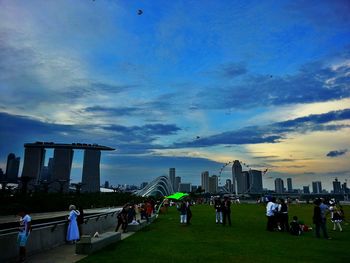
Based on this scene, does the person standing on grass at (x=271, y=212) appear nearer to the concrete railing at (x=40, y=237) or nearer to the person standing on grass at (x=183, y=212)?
the person standing on grass at (x=183, y=212)

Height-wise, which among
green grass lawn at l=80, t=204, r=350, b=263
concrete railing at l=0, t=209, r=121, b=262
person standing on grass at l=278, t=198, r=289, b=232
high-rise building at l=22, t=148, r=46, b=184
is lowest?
green grass lawn at l=80, t=204, r=350, b=263

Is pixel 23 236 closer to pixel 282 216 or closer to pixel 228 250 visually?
pixel 228 250

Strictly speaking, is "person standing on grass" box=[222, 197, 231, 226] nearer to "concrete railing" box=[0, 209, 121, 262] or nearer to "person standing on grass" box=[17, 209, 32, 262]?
"concrete railing" box=[0, 209, 121, 262]

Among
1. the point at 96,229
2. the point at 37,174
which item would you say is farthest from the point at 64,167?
the point at 96,229

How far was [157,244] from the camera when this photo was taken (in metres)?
14.8

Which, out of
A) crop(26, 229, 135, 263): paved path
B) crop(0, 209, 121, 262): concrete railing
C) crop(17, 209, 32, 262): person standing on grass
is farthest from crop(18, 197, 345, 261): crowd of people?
crop(26, 229, 135, 263): paved path

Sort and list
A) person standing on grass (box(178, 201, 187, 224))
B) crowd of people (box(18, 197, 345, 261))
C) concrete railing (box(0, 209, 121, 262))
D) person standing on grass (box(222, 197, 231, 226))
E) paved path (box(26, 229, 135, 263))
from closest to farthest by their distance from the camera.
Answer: concrete railing (box(0, 209, 121, 262)) < paved path (box(26, 229, 135, 263)) < crowd of people (box(18, 197, 345, 261)) < person standing on grass (box(222, 197, 231, 226)) < person standing on grass (box(178, 201, 187, 224))

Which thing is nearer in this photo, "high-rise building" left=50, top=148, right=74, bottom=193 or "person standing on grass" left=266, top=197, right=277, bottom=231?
"person standing on grass" left=266, top=197, right=277, bottom=231

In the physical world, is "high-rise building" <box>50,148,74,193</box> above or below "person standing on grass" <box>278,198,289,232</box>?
above

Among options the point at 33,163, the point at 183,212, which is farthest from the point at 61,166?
the point at 183,212

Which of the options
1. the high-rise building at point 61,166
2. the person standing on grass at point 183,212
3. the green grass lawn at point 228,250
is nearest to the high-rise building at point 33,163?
the high-rise building at point 61,166

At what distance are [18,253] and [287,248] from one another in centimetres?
985

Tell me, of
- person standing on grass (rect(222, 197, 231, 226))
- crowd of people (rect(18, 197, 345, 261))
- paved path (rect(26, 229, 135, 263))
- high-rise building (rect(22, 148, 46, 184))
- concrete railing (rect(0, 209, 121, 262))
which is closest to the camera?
concrete railing (rect(0, 209, 121, 262))

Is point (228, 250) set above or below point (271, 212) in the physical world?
below
